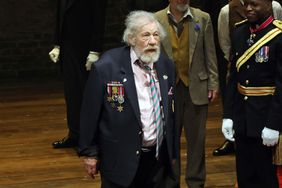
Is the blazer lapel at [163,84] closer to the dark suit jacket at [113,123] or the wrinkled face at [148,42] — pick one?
the dark suit jacket at [113,123]

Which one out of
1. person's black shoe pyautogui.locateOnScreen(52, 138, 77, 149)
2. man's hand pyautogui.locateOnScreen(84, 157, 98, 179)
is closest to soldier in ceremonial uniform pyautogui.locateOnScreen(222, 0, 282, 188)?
man's hand pyautogui.locateOnScreen(84, 157, 98, 179)

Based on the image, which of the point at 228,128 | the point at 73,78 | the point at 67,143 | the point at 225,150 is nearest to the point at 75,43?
the point at 73,78

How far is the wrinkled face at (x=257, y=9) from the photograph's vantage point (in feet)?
11.3

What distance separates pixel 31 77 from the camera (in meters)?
9.76

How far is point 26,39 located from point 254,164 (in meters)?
6.67

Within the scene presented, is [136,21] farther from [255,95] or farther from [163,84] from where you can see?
[255,95]

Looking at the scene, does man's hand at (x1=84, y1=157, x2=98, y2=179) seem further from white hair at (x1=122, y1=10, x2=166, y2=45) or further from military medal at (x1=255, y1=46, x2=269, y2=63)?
military medal at (x1=255, y1=46, x2=269, y2=63)

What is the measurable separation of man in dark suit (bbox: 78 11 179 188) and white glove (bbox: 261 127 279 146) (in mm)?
501

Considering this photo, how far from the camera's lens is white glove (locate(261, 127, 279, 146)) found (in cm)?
347

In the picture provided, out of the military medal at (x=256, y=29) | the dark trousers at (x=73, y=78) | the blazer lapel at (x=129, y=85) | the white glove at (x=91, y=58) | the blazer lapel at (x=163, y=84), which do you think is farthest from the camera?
the dark trousers at (x=73, y=78)

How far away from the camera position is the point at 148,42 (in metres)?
3.33

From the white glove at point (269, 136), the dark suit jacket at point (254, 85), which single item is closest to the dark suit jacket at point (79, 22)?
the dark suit jacket at point (254, 85)

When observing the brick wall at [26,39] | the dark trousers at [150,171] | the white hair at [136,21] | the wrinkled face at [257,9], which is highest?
the wrinkled face at [257,9]

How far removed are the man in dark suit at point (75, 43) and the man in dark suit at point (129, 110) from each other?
2111 millimetres
